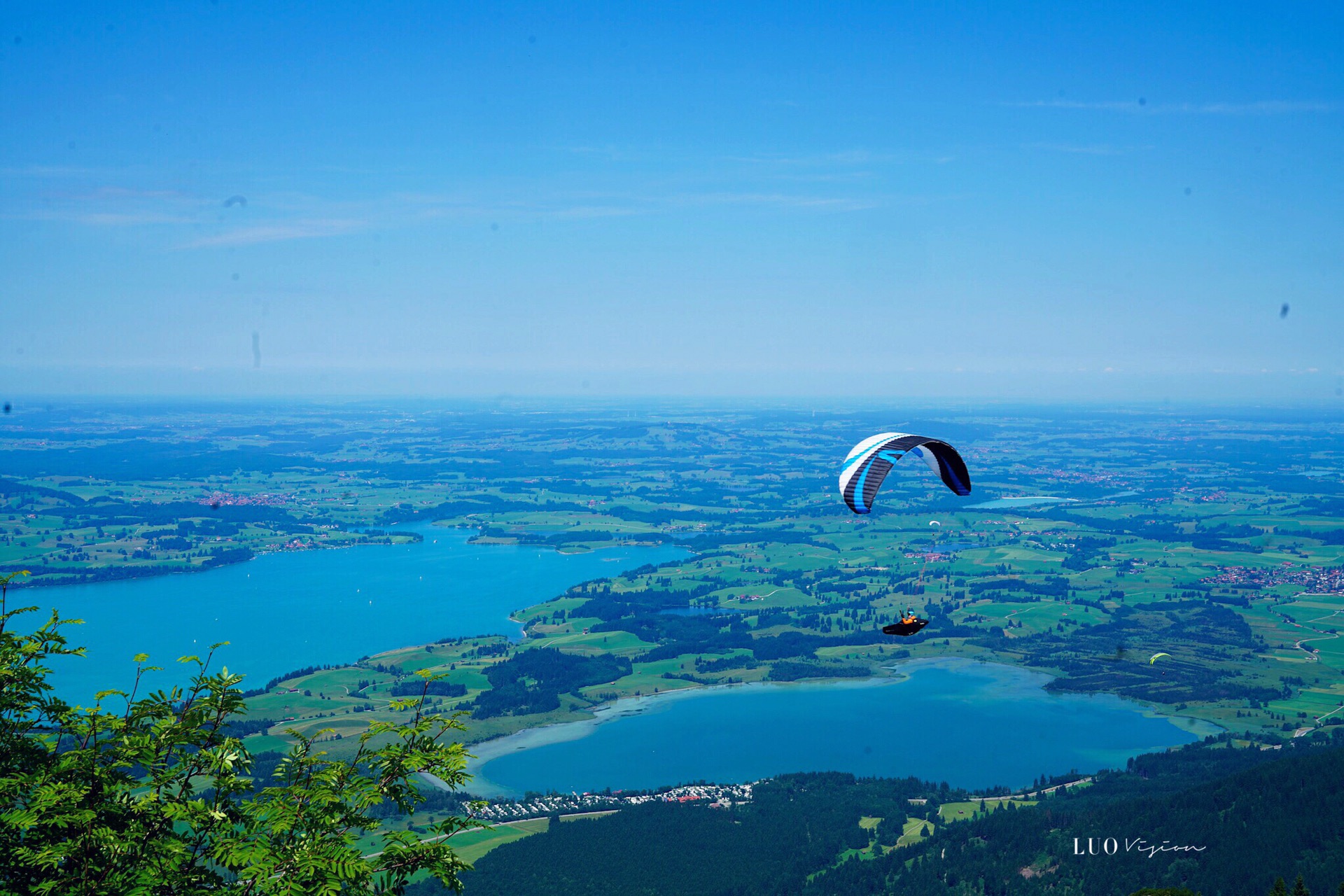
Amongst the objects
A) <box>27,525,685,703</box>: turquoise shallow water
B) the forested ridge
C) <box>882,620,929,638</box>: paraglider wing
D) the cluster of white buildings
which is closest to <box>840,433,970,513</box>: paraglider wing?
<box>882,620,929,638</box>: paraglider wing

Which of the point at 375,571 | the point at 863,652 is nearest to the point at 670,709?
the point at 863,652

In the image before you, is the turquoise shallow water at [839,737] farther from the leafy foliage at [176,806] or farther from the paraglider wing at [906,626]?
the leafy foliage at [176,806]

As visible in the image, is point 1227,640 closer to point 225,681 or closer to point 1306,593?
point 1306,593

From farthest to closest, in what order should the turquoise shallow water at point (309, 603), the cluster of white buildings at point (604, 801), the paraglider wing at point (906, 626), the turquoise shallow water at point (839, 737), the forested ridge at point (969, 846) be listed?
the turquoise shallow water at point (309, 603) < the turquoise shallow water at point (839, 737) < the cluster of white buildings at point (604, 801) < the forested ridge at point (969, 846) < the paraglider wing at point (906, 626)

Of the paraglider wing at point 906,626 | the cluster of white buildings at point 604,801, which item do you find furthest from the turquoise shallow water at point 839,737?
the paraglider wing at point 906,626

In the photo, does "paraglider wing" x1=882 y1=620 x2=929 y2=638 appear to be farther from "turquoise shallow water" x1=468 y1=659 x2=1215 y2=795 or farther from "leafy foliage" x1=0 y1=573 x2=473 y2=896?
"turquoise shallow water" x1=468 y1=659 x2=1215 y2=795

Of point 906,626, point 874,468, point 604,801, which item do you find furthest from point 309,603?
point 906,626
